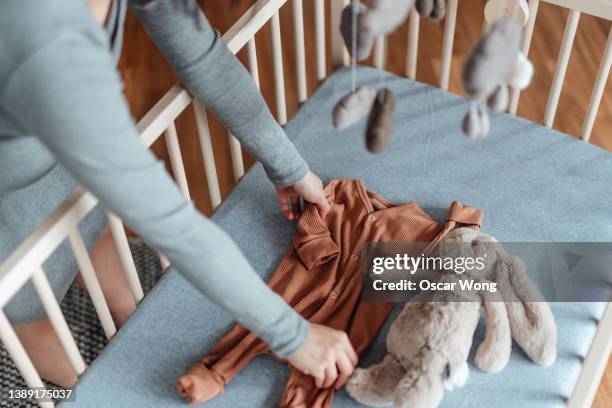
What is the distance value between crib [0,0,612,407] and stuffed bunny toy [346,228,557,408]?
0.16ft

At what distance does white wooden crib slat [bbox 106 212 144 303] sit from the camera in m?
0.92

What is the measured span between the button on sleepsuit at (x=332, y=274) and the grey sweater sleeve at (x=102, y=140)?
0.71 ft

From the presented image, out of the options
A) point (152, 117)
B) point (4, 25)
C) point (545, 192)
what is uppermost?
point (4, 25)

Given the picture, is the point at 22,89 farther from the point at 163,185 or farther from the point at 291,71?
the point at 291,71

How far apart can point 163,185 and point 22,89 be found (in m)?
0.15

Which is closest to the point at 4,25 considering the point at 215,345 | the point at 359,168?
the point at 215,345

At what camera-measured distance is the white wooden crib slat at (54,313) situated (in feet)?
2.67

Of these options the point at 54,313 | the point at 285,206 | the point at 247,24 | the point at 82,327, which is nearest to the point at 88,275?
the point at 54,313

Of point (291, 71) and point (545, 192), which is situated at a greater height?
point (545, 192)

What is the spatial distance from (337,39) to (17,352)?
0.74 metres

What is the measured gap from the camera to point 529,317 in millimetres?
926

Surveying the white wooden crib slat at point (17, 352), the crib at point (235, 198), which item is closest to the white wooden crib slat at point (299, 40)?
the crib at point (235, 198)

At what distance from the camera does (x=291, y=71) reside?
187 cm

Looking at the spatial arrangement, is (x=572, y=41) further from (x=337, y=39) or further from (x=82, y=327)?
(x=82, y=327)
